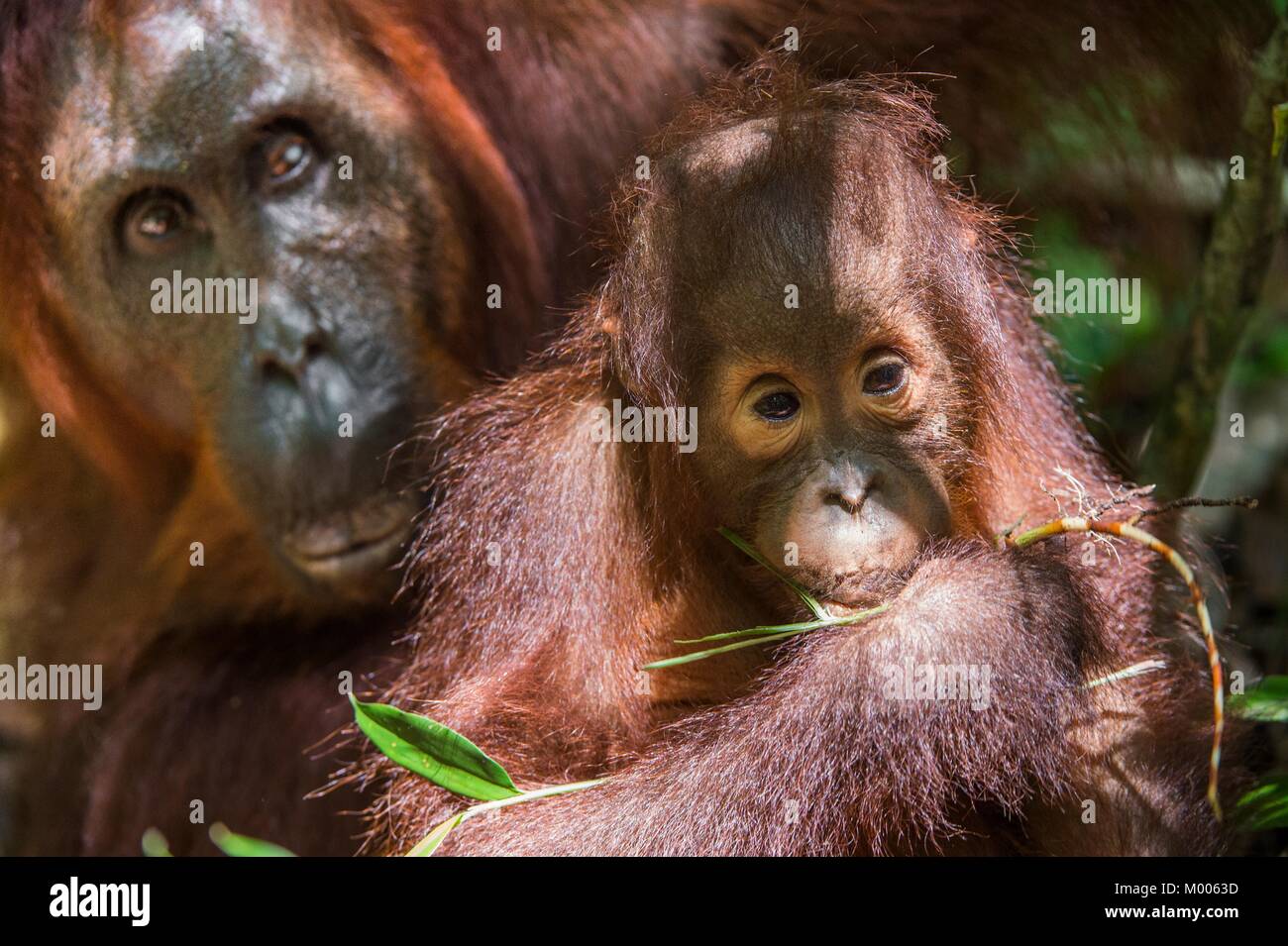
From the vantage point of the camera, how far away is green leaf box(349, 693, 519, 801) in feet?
7.68

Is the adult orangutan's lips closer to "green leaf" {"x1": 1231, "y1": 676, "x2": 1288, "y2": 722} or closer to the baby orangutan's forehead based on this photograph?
the baby orangutan's forehead

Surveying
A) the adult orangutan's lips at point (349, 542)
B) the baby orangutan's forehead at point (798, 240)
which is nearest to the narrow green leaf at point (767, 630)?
the baby orangutan's forehead at point (798, 240)

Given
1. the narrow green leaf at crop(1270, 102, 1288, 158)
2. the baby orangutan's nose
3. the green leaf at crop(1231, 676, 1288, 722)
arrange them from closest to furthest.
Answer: the baby orangutan's nose < the green leaf at crop(1231, 676, 1288, 722) < the narrow green leaf at crop(1270, 102, 1288, 158)

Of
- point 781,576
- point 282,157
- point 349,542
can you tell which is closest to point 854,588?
point 781,576

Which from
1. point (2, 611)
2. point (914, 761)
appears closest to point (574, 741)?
point (914, 761)

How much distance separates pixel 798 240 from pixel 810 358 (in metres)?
0.19

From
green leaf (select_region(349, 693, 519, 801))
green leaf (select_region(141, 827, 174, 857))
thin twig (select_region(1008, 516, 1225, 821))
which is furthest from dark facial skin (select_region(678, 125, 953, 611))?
green leaf (select_region(141, 827, 174, 857))

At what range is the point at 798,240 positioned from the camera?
2.28m

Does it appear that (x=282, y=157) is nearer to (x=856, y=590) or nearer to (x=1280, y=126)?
(x=856, y=590)

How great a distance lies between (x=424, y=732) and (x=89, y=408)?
1512 mm

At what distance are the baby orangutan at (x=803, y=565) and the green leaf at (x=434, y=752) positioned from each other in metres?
0.12

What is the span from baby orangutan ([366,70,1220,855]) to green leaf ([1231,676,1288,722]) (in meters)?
0.07

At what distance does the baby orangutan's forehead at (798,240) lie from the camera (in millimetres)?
2289

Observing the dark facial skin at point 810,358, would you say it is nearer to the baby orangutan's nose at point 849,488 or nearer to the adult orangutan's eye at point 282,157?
the baby orangutan's nose at point 849,488
